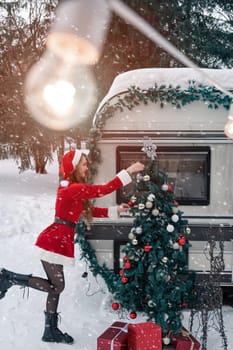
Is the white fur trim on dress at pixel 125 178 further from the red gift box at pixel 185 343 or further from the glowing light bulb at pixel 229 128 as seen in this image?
the glowing light bulb at pixel 229 128

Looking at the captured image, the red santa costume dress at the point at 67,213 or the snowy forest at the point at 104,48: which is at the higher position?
the snowy forest at the point at 104,48

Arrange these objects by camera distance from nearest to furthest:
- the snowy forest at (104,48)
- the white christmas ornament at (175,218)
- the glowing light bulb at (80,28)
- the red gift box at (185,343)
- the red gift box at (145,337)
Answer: the glowing light bulb at (80,28), the red gift box at (145,337), the red gift box at (185,343), the white christmas ornament at (175,218), the snowy forest at (104,48)

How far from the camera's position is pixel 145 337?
12.4 ft

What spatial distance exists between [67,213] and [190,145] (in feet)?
6.83

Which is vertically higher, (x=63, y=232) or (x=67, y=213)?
(x=67, y=213)

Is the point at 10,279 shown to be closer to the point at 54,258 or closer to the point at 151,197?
the point at 54,258

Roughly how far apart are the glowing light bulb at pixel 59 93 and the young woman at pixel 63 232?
32.1 ft

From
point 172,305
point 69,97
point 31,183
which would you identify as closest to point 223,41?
point 69,97

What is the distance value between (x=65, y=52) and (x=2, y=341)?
363 centimetres

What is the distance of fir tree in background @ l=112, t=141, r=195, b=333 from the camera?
4.18 metres

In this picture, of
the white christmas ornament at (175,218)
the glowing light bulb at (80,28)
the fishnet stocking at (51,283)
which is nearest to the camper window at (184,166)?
the white christmas ornament at (175,218)

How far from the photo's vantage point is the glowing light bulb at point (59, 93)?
13.9 metres

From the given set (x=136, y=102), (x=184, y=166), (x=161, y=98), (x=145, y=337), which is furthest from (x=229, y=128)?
(x=145, y=337)

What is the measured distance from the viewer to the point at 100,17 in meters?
1.27
